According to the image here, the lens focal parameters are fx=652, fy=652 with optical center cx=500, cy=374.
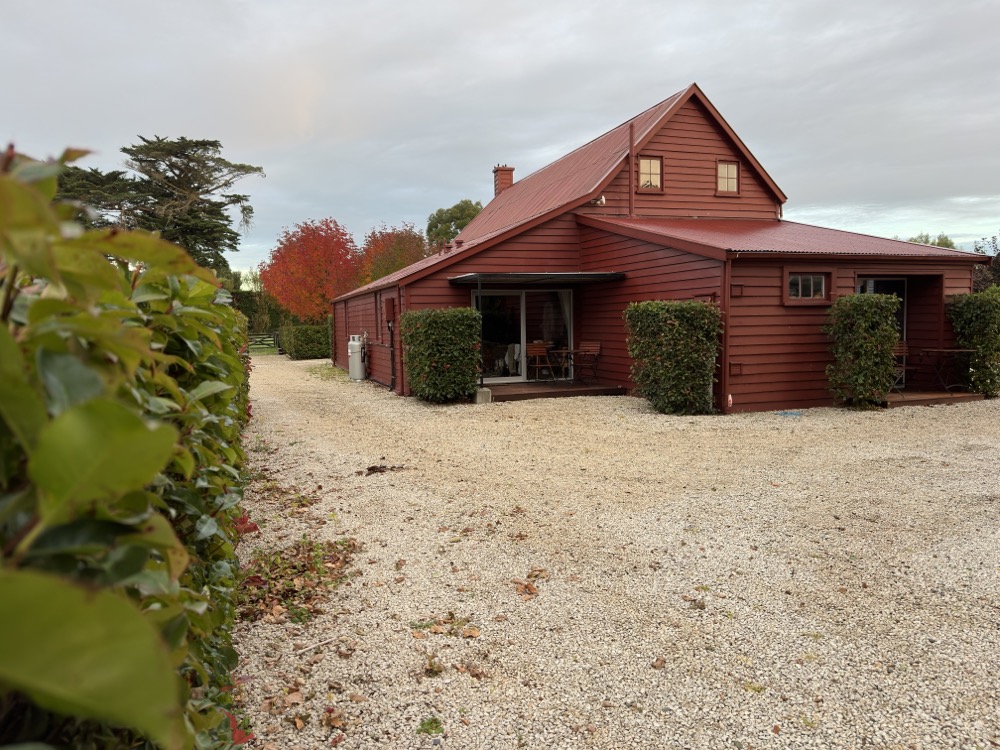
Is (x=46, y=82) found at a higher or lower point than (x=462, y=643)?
higher

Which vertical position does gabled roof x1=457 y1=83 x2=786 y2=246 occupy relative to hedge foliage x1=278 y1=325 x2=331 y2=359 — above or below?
above

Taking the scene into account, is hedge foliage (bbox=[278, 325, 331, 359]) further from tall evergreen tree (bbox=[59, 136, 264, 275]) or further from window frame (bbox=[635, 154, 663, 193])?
window frame (bbox=[635, 154, 663, 193])

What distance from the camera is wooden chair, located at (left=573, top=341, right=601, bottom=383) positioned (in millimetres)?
13755

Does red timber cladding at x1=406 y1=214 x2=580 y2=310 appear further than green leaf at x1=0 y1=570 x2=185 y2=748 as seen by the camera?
Yes

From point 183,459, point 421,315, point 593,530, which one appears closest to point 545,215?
point 421,315

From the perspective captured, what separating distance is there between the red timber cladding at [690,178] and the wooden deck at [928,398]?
19.3ft

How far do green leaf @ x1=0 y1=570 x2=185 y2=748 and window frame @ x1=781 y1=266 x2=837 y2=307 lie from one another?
11.5 metres

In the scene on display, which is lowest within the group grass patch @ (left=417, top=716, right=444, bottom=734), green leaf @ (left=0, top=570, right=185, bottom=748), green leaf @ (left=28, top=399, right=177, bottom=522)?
grass patch @ (left=417, top=716, right=444, bottom=734)

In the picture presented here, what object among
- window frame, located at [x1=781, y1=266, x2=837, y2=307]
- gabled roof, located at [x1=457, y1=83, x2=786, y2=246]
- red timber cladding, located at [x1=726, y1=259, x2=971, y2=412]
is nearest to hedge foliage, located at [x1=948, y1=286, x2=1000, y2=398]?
red timber cladding, located at [x1=726, y1=259, x2=971, y2=412]

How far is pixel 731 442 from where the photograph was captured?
8.33 m

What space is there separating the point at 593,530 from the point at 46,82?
740 centimetres

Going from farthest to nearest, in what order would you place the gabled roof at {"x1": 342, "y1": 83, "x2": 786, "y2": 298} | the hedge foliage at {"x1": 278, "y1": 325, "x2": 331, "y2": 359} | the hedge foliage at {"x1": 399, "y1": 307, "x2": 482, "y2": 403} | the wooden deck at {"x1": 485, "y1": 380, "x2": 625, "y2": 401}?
1. the hedge foliage at {"x1": 278, "y1": 325, "x2": 331, "y2": 359}
2. the gabled roof at {"x1": 342, "y1": 83, "x2": 786, "y2": 298}
3. the wooden deck at {"x1": 485, "y1": 380, "x2": 625, "y2": 401}
4. the hedge foliage at {"x1": 399, "y1": 307, "x2": 482, "y2": 403}

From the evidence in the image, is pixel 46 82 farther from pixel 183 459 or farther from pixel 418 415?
pixel 183 459

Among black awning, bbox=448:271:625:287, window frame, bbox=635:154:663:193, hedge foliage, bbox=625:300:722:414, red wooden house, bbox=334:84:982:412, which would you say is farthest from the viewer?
window frame, bbox=635:154:663:193
